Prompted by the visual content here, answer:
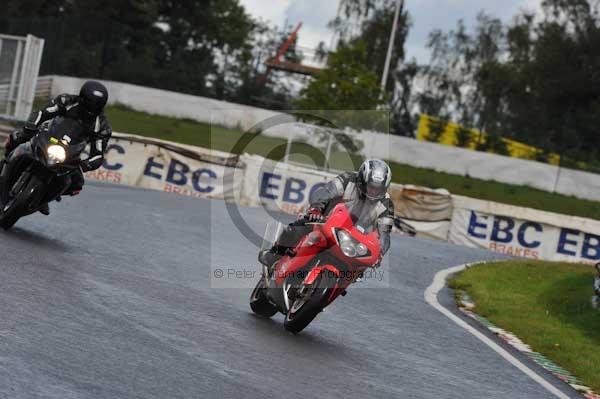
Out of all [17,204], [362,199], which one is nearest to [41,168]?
[17,204]

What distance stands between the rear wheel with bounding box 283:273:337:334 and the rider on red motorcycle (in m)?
0.55

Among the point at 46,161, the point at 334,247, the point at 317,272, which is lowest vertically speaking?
the point at 317,272

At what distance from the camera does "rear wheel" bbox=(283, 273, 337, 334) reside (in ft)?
31.8

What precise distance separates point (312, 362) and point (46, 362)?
2.53 meters

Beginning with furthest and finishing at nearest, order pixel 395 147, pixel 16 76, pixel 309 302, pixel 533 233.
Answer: pixel 395 147, pixel 16 76, pixel 533 233, pixel 309 302

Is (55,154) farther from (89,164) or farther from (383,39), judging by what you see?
(383,39)

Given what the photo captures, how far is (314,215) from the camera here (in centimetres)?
1007

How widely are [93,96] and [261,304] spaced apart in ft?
10.3

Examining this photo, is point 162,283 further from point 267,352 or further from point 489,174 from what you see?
point 489,174

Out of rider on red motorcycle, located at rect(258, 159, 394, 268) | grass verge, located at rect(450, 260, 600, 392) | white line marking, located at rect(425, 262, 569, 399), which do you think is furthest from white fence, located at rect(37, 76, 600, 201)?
rider on red motorcycle, located at rect(258, 159, 394, 268)

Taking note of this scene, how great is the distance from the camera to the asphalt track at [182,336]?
7184mm

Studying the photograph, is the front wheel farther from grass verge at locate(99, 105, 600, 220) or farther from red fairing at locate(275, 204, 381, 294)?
grass verge at locate(99, 105, 600, 220)

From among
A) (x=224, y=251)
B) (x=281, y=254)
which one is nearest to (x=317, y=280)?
(x=281, y=254)

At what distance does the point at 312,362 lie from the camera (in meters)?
8.96
